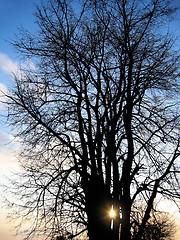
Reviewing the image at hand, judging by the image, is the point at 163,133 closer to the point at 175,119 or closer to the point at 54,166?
the point at 175,119

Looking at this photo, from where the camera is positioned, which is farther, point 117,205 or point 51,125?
point 51,125

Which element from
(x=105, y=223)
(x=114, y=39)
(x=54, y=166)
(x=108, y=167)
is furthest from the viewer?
(x=54, y=166)

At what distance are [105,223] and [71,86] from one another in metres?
4.55

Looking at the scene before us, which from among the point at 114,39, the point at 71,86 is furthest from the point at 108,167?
the point at 114,39

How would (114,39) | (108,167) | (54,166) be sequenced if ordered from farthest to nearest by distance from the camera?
(54,166) < (114,39) < (108,167)

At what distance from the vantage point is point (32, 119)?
7.12 metres

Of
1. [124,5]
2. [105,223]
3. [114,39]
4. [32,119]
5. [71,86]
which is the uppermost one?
[124,5]

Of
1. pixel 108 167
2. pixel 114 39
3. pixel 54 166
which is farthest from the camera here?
pixel 54 166

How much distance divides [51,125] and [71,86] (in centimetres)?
168

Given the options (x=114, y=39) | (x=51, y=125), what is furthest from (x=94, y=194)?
(x=114, y=39)

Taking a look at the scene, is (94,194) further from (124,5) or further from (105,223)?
(124,5)

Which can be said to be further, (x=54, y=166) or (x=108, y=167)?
(x=54, y=166)

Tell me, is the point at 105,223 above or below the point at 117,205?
below

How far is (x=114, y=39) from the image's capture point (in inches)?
280
